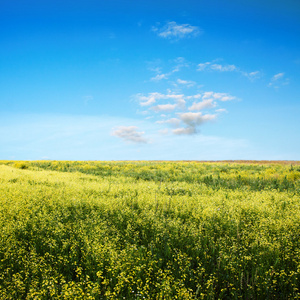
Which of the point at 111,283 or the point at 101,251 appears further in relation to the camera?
the point at 101,251

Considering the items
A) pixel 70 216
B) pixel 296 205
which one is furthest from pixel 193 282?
pixel 296 205

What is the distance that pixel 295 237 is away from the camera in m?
6.13

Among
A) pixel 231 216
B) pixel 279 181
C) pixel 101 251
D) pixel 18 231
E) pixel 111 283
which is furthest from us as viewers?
pixel 279 181

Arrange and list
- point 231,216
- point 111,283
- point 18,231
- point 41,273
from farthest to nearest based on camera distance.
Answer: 1. point 231,216
2. point 18,231
3. point 41,273
4. point 111,283

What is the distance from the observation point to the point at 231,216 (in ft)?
25.6

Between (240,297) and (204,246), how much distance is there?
155 centimetres

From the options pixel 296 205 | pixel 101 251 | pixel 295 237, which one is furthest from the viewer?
pixel 296 205

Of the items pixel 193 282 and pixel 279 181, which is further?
pixel 279 181

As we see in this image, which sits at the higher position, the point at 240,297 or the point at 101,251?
the point at 101,251

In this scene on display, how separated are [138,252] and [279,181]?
48.6ft

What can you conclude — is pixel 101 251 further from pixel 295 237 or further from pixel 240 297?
pixel 295 237

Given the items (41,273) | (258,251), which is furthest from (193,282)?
(41,273)

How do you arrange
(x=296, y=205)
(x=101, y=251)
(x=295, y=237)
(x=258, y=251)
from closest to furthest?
1. (x=101, y=251)
2. (x=258, y=251)
3. (x=295, y=237)
4. (x=296, y=205)

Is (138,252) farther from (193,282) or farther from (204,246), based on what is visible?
(204,246)
